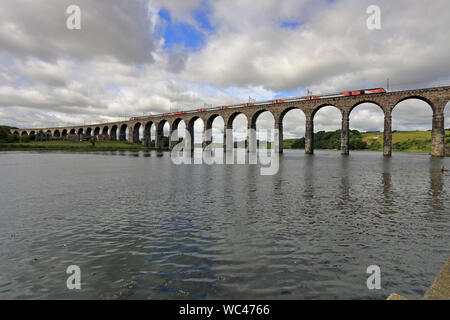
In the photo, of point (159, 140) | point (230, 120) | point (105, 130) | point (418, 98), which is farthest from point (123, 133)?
point (418, 98)

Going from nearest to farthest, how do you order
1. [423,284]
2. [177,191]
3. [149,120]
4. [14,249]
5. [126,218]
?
[423,284]
[14,249]
[126,218]
[177,191]
[149,120]

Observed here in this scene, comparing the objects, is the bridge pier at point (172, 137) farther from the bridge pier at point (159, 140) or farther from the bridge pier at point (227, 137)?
the bridge pier at point (227, 137)

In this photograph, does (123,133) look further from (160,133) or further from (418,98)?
(418,98)

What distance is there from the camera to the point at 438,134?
2151 inches

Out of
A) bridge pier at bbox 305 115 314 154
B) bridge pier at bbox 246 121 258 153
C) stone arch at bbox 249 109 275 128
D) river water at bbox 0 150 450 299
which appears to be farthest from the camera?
bridge pier at bbox 246 121 258 153

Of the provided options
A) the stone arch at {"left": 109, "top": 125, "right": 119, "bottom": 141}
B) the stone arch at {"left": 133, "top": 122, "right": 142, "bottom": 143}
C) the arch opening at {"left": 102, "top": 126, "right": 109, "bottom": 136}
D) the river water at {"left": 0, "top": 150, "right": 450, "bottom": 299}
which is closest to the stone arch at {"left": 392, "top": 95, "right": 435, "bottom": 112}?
the river water at {"left": 0, "top": 150, "right": 450, "bottom": 299}

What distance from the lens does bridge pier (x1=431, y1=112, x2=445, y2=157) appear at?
174 ft

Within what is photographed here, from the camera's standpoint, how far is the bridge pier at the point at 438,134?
53.0 m

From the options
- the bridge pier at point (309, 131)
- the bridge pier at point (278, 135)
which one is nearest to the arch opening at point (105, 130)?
the bridge pier at point (278, 135)

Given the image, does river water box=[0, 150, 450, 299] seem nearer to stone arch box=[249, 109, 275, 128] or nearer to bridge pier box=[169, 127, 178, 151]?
stone arch box=[249, 109, 275, 128]

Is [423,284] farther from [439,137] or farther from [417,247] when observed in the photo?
[439,137]

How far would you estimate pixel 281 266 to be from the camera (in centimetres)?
596
